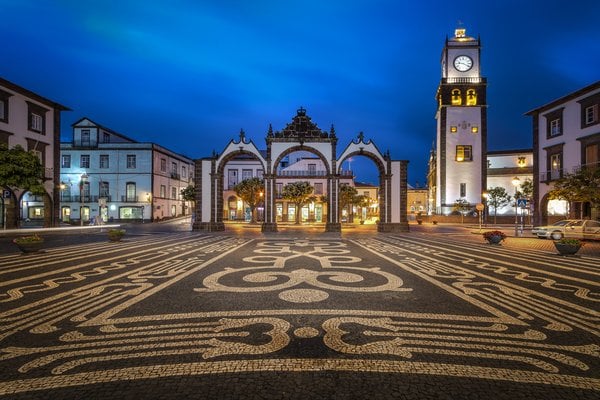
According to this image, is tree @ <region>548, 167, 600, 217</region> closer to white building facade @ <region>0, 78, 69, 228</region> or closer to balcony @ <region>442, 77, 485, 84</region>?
balcony @ <region>442, 77, 485, 84</region>

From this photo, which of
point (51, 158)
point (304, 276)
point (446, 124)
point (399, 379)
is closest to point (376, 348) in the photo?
point (399, 379)

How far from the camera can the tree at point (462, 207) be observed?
4709 cm

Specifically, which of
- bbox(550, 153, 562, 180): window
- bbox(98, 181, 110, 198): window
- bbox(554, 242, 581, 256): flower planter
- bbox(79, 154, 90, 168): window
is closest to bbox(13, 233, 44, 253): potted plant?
bbox(554, 242, 581, 256): flower planter

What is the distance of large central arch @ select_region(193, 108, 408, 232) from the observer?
99.5 ft

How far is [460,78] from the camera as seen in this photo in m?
50.7

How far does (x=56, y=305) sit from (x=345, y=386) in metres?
6.14

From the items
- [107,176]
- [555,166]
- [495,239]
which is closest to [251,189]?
[107,176]

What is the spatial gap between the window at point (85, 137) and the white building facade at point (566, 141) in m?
58.4

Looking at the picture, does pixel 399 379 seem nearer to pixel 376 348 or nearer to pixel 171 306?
pixel 376 348

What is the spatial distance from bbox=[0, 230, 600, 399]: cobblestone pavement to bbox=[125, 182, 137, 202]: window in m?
42.0

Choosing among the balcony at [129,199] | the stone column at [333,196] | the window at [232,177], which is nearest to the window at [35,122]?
the balcony at [129,199]

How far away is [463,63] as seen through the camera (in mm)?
51344

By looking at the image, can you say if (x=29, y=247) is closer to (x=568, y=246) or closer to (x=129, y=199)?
(x=568, y=246)

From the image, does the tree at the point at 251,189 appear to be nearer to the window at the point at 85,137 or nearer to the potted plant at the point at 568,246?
the window at the point at 85,137
